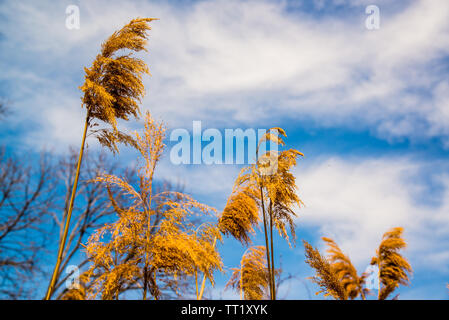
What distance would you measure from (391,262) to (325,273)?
476 centimetres

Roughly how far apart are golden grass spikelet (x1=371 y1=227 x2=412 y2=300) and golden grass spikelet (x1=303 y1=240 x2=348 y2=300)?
4.22 metres

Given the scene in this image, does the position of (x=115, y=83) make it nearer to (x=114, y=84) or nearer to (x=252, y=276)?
(x=114, y=84)

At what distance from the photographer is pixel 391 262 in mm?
8000

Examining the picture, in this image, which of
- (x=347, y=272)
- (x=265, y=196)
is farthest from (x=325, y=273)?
(x=347, y=272)

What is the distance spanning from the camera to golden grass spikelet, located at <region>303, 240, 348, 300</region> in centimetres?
421

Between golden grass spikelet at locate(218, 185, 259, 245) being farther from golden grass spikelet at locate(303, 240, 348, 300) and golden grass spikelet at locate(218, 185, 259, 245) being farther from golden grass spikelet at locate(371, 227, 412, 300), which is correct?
golden grass spikelet at locate(371, 227, 412, 300)

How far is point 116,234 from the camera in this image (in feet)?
13.2

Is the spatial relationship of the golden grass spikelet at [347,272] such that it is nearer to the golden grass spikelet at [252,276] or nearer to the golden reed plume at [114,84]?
the golden grass spikelet at [252,276]

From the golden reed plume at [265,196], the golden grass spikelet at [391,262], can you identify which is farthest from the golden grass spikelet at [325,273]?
the golden grass spikelet at [391,262]

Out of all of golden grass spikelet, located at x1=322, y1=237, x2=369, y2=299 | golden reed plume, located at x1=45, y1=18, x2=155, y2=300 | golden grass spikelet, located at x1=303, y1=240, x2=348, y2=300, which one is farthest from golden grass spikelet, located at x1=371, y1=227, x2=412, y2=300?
golden reed plume, located at x1=45, y1=18, x2=155, y2=300

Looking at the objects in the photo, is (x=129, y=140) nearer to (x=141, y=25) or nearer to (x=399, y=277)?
(x=141, y=25)
